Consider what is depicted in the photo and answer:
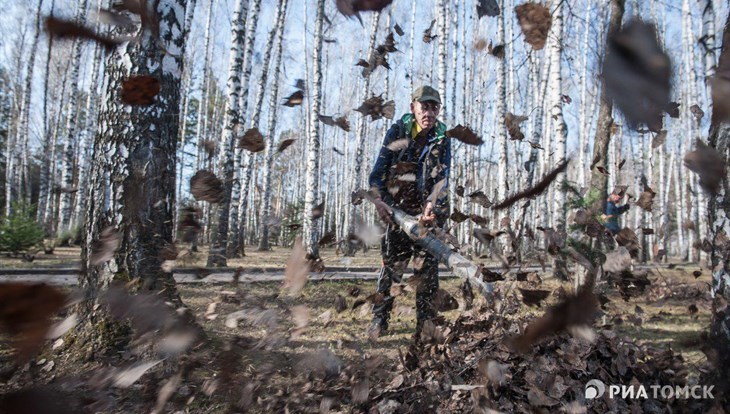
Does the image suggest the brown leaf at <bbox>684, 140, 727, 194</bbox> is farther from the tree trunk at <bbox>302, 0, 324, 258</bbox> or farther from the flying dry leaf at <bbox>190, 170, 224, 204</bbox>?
the tree trunk at <bbox>302, 0, 324, 258</bbox>

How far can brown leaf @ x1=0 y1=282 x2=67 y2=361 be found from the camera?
1.02 m

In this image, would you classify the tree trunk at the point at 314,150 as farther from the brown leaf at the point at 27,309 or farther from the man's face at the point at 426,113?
the brown leaf at the point at 27,309

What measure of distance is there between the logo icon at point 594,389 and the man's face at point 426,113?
1913 mm

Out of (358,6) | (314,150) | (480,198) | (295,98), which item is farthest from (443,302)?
(314,150)

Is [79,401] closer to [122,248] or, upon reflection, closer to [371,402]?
[122,248]

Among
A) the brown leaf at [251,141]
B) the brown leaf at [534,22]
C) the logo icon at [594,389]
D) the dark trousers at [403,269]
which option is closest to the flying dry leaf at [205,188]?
the brown leaf at [251,141]

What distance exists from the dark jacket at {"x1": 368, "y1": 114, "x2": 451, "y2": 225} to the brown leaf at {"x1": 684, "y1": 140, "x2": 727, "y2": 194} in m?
1.49

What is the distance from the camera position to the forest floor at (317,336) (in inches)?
78.4

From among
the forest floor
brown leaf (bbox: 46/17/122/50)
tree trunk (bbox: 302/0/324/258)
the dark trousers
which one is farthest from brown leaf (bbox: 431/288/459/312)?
tree trunk (bbox: 302/0/324/258)

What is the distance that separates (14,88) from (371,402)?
2274 cm

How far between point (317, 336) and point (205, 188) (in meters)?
1.44

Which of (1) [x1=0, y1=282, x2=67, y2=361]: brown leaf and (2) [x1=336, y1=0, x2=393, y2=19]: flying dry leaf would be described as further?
(2) [x1=336, y1=0, x2=393, y2=19]: flying dry leaf

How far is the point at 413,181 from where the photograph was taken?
3041mm

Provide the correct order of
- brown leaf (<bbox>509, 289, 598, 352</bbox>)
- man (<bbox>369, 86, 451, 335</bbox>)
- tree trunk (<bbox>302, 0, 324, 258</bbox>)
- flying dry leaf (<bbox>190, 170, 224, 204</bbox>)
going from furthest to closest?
tree trunk (<bbox>302, 0, 324, 258</bbox>) → man (<bbox>369, 86, 451, 335</bbox>) → flying dry leaf (<bbox>190, 170, 224, 204</bbox>) → brown leaf (<bbox>509, 289, 598, 352</bbox>)
